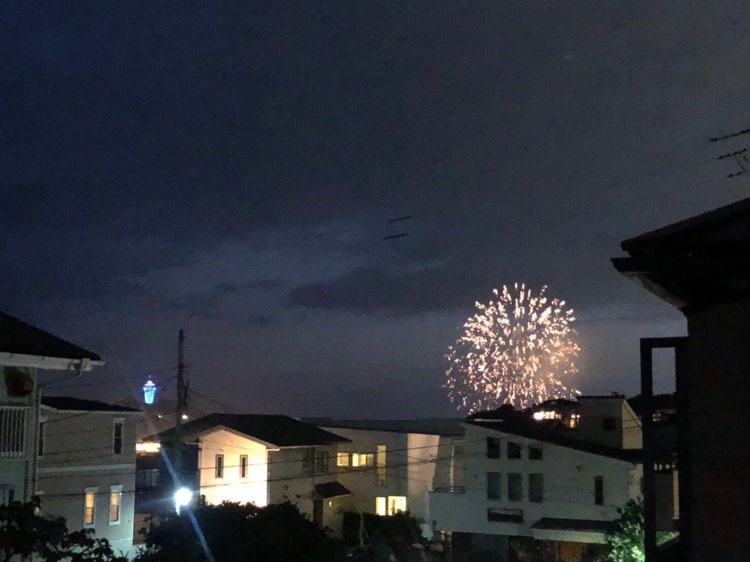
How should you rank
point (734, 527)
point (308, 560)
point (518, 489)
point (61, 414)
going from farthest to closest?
1. point (518, 489)
2. point (61, 414)
3. point (308, 560)
4. point (734, 527)

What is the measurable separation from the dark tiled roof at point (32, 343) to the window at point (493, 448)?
2022 centimetres

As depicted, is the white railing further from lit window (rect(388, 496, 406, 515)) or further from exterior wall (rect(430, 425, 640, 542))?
lit window (rect(388, 496, 406, 515))

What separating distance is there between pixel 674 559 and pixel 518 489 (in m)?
26.1

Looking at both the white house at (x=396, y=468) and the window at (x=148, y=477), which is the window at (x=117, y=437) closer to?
the window at (x=148, y=477)

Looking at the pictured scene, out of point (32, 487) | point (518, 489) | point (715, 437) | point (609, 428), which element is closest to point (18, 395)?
point (32, 487)

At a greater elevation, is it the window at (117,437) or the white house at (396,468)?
the window at (117,437)

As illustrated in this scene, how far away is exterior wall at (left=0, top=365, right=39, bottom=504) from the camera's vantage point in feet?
47.6

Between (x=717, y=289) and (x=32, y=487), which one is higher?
(x=717, y=289)

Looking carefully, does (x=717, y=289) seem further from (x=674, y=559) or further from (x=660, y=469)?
(x=660, y=469)

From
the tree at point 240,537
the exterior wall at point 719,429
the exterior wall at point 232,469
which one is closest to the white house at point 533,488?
the exterior wall at point 232,469

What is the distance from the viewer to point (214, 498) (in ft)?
115

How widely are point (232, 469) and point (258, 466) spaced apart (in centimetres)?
139

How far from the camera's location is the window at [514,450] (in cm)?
3150

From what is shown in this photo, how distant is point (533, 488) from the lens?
31156 mm
